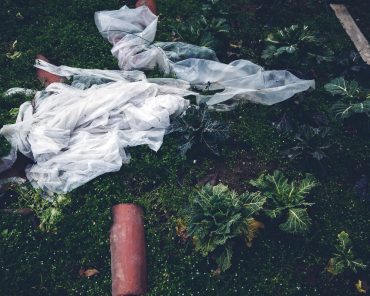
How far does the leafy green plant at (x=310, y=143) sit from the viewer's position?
183 inches

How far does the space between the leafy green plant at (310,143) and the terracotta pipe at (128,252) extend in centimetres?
214

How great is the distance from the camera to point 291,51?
5371mm

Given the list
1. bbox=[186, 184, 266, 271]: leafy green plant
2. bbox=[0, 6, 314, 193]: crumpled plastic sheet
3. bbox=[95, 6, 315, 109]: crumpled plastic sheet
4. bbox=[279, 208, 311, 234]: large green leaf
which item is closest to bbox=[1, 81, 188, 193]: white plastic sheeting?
bbox=[0, 6, 314, 193]: crumpled plastic sheet

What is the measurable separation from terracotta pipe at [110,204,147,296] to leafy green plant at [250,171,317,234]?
4.82 feet

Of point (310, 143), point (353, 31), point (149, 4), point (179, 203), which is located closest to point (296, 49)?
point (310, 143)

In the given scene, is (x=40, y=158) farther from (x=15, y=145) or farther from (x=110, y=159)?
(x=110, y=159)

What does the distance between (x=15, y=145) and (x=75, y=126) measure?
0.73 meters

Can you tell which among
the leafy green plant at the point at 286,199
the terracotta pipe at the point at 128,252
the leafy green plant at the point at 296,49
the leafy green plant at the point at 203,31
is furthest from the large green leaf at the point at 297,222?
the leafy green plant at the point at 203,31

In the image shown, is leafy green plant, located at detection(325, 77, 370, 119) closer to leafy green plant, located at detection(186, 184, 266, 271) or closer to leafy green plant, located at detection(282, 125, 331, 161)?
leafy green plant, located at detection(282, 125, 331, 161)

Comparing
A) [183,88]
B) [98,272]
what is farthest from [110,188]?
[183,88]

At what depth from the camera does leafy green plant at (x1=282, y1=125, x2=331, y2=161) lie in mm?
4652

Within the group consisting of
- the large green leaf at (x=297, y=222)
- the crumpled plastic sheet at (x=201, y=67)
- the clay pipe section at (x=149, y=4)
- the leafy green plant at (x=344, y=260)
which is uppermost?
the clay pipe section at (x=149, y=4)

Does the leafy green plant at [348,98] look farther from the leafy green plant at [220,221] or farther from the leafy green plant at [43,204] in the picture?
the leafy green plant at [43,204]

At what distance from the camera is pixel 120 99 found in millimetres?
4773
